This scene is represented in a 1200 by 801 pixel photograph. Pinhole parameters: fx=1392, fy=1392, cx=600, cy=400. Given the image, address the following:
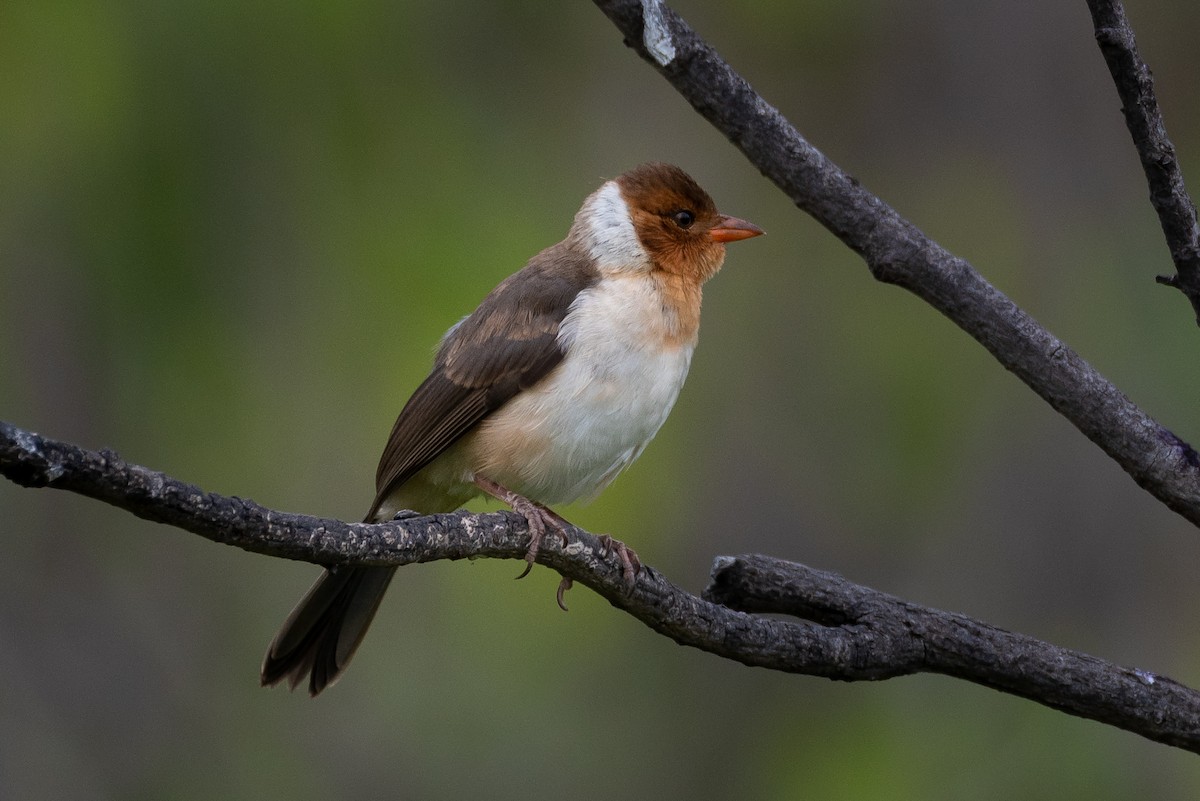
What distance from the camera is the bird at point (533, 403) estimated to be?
4590 mm

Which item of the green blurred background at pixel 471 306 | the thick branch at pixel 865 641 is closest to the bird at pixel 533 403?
the green blurred background at pixel 471 306

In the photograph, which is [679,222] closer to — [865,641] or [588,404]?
[588,404]

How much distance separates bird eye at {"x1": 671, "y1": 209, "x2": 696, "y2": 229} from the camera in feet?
17.2

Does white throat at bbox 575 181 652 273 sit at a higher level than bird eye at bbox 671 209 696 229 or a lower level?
lower

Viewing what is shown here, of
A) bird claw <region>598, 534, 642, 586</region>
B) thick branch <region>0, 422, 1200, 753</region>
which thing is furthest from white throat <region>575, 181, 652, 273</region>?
thick branch <region>0, 422, 1200, 753</region>

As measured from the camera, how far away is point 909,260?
3604mm

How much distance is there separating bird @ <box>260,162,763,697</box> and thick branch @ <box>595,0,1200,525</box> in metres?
1.17

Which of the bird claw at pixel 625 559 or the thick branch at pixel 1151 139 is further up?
the thick branch at pixel 1151 139

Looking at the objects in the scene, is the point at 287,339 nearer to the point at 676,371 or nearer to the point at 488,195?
the point at 488,195

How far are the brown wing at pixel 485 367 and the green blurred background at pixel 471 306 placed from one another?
0.34 metres

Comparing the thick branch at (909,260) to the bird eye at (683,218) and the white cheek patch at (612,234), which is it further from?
the bird eye at (683,218)

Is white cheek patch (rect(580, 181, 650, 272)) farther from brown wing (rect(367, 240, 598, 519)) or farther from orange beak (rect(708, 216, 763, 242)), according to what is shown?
orange beak (rect(708, 216, 763, 242))

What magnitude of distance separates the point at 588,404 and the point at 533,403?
0.64 feet

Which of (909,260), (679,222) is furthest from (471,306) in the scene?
(909,260)
